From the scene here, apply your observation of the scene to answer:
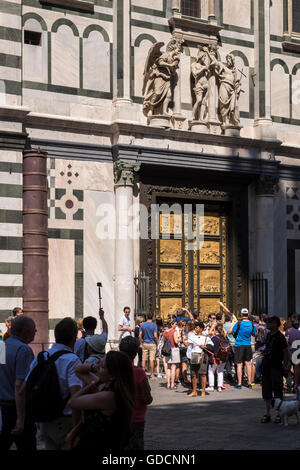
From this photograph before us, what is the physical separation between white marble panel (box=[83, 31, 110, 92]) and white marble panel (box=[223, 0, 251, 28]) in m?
3.88

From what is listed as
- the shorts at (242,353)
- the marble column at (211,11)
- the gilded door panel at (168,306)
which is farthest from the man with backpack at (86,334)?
the marble column at (211,11)

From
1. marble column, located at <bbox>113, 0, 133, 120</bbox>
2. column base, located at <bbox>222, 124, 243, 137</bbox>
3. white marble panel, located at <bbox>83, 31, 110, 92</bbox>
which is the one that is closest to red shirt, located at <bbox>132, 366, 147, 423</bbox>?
marble column, located at <bbox>113, 0, 133, 120</bbox>

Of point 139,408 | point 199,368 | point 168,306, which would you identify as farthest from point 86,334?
point 168,306

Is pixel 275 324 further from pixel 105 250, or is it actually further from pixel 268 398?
pixel 105 250

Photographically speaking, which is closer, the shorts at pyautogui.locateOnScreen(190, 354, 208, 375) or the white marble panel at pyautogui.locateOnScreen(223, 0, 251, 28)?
the shorts at pyautogui.locateOnScreen(190, 354, 208, 375)

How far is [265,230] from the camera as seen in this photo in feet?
76.6

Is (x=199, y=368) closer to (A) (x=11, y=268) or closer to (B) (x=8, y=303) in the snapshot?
(B) (x=8, y=303)

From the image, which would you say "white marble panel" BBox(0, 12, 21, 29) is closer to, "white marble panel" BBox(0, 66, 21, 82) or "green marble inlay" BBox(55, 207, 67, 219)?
"white marble panel" BBox(0, 66, 21, 82)

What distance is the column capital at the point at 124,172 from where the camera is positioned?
69.2ft

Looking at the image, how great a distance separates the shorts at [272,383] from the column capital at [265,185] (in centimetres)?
1038

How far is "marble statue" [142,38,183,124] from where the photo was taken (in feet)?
71.6
